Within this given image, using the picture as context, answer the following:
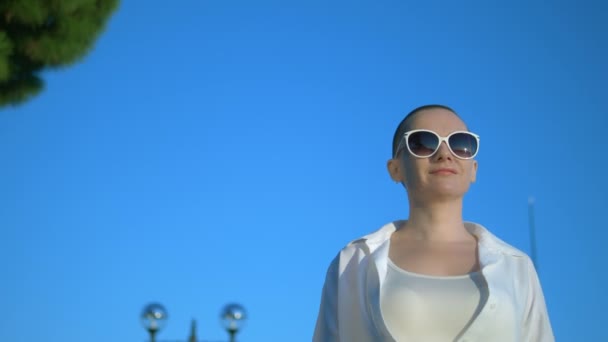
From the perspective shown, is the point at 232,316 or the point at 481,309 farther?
the point at 232,316

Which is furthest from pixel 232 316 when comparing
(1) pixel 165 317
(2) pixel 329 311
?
(2) pixel 329 311

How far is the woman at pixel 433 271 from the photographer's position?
8.26 feet

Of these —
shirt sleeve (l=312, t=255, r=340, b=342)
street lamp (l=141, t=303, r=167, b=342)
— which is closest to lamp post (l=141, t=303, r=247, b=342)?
street lamp (l=141, t=303, r=167, b=342)

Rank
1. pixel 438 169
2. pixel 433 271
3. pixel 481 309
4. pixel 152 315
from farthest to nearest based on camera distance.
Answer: pixel 152 315
pixel 438 169
pixel 433 271
pixel 481 309

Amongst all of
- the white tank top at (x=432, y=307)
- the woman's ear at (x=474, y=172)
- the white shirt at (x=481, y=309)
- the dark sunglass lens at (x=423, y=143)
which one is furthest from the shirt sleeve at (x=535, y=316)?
the dark sunglass lens at (x=423, y=143)

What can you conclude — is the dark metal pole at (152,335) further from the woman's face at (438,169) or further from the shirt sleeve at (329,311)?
the woman's face at (438,169)

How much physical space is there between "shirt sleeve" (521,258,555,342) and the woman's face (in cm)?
36

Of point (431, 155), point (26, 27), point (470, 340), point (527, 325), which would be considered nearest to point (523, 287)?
point (527, 325)

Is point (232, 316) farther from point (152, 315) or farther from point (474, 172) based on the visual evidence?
point (474, 172)

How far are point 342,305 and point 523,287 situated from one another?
2.00ft

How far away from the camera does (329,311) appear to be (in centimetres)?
286

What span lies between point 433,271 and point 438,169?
0.36m

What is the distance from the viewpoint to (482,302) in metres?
2.52

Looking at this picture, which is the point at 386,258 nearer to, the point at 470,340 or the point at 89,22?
the point at 470,340
